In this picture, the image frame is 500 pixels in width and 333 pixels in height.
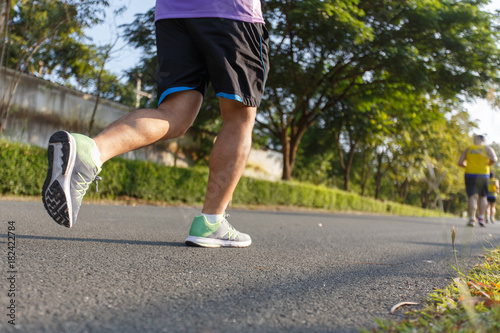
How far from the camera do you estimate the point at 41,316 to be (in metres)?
1.07

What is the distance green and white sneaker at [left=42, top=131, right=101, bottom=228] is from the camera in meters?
1.83

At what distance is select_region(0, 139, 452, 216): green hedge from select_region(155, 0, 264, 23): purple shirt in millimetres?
5453

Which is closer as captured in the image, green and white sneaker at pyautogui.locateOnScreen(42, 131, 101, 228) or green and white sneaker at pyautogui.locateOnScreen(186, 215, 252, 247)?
green and white sneaker at pyautogui.locateOnScreen(42, 131, 101, 228)

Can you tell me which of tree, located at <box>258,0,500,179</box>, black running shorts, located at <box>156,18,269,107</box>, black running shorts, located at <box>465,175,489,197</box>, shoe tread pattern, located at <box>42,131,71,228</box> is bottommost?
shoe tread pattern, located at <box>42,131,71,228</box>

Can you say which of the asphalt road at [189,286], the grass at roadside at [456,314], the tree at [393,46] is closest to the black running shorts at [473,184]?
the tree at [393,46]

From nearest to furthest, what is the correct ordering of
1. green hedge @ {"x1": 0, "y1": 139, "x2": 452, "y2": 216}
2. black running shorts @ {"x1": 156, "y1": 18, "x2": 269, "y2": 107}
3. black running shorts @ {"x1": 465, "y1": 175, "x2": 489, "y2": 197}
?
black running shorts @ {"x1": 156, "y1": 18, "x2": 269, "y2": 107}
green hedge @ {"x1": 0, "y1": 139, "x2": 452, "y2": 216}
black running shorts @ {"x1": 465, "y1": 175, "x2": 489, "y2": 197}

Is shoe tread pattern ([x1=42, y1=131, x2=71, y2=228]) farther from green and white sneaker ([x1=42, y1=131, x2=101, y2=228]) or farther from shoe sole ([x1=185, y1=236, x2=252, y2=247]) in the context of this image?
shoe sole ([x1=185, y1=236, x2=252, y2=247])

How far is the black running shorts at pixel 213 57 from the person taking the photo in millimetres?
2283

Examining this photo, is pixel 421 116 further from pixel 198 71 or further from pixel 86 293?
pixel 86 293

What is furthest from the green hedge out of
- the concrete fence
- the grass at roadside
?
the grass at roadside

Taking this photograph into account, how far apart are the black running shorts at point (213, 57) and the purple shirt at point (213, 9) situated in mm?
29

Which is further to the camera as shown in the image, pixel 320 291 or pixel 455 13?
pixel 455 13

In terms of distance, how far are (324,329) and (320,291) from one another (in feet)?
1.53

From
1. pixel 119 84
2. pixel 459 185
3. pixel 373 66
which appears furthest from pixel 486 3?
pixel 459 185
